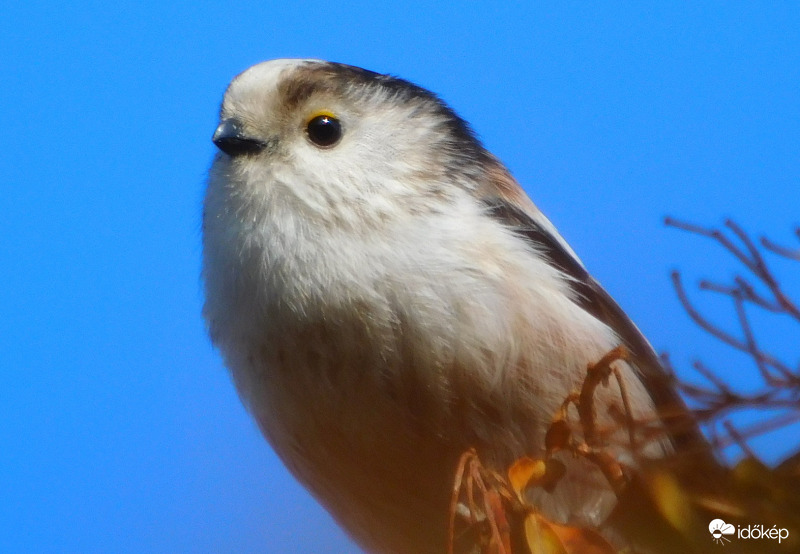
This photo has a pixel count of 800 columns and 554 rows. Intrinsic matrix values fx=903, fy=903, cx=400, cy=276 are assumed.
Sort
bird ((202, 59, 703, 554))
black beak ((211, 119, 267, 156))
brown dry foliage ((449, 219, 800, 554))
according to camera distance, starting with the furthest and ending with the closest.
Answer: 1. black beak ((211, 119, 267, 156))
2. bird ((202, 59, 703, 554))
3. brown dry foliage ((449, 219, 800, 554))

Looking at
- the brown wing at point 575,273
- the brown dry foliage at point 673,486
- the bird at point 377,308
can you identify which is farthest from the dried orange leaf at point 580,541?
the brown wing at point 575,273

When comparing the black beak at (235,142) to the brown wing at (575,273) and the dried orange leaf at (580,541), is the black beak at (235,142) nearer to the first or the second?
the brown wing at (575,273)

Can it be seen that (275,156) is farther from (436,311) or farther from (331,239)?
(436,311)

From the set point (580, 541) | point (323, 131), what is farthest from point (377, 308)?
point (580, 541)

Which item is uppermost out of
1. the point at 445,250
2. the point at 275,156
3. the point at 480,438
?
the point at 275,156

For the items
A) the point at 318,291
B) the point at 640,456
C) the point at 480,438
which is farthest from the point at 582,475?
the point at 318,291

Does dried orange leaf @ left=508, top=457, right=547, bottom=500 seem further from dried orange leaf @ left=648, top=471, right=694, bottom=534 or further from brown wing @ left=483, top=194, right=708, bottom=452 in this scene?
brown wing @ left=483, top=194, right=708, bottom=452

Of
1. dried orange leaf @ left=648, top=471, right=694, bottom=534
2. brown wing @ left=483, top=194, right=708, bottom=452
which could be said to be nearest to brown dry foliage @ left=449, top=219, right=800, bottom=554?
dried orange leaf @ left=648, top=471, right=694, bottom=534

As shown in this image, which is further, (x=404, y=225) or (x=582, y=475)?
(x=404, y=225)
